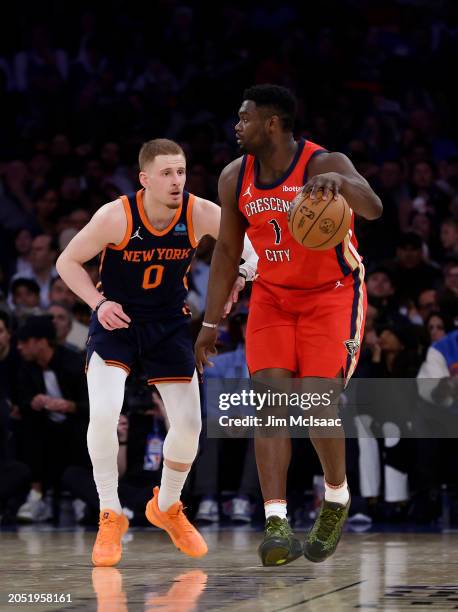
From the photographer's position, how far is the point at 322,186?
4766mm

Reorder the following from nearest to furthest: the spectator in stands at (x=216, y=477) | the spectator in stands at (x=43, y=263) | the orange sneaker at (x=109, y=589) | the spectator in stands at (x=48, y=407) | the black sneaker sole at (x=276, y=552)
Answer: the orange sneaker at (x=109, y=589), the black sneaker sole at (x=276, y=552), the spectator in stands at (x=216, y=477), the spectator in stands at (x=48, y=407), the spectator in stands at (x=43, y=263)

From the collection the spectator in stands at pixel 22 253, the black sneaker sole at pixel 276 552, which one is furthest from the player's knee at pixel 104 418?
the spectator in stands at pixel 22 253

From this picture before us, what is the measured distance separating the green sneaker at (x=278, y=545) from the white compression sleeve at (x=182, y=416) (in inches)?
36.6

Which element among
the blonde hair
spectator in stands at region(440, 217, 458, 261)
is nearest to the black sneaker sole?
the blonde hair

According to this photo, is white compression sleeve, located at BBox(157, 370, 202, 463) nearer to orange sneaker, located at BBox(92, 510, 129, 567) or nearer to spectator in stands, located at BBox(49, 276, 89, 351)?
orange sneaker, located at BBox(92, 510, 129, 567)

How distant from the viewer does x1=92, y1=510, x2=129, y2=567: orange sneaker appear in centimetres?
569

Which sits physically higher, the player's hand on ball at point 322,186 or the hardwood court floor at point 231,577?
the player's hand on ball at point 322,186

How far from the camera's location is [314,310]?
5273mm

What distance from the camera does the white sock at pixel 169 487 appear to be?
20.1 ft

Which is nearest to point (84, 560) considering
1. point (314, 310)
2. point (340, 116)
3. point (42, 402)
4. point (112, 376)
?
point (112, 376)

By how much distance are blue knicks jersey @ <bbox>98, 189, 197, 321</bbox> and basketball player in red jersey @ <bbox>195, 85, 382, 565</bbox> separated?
63 cm

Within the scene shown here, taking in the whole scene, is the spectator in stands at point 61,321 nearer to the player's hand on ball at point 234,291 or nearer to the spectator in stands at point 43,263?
the spectator in stands at point 43,263

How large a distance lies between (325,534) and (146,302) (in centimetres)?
148

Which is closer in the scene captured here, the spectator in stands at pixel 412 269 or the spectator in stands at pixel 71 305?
the spectator in stands at pixel 71 305
